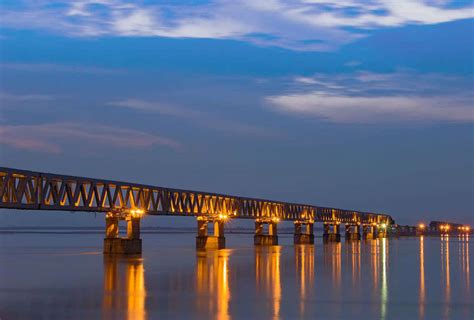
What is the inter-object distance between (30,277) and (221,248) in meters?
64.6

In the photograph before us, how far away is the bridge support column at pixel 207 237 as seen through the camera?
404 feet

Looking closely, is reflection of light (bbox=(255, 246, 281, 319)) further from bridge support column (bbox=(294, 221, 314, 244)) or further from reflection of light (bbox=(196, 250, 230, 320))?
bridge support column (bbox=(294, 221, 314, 244))

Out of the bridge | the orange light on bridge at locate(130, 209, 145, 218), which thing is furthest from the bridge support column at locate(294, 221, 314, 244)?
the orange light on bridge at locate(130, 209, 145, 218)

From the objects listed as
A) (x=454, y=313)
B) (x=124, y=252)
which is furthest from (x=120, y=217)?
(x=454, y=313)

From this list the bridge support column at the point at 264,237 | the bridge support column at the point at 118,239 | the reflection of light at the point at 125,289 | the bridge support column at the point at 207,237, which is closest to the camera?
the reflection of light at the point at 125,289

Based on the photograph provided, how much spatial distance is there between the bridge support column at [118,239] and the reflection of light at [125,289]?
15.9m

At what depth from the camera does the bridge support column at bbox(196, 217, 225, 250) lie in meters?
123

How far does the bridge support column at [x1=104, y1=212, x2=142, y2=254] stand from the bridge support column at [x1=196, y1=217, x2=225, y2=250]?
24.6m

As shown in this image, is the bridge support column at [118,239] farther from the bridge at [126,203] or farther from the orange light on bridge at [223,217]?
the orange light on bridge at [223,217]

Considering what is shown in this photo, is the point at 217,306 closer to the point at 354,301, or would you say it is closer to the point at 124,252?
the point at 354,301

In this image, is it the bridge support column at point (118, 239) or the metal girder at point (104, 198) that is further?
the bridge support column at point (118, 239)

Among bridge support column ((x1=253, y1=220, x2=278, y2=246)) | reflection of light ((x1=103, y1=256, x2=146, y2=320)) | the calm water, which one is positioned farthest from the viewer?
bridge support column ((x1=253, y1=220, x2=278, y2=246))

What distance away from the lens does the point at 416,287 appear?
5334 cm

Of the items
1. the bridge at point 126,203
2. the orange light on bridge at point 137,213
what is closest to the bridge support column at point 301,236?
the bridge at point 126,203
